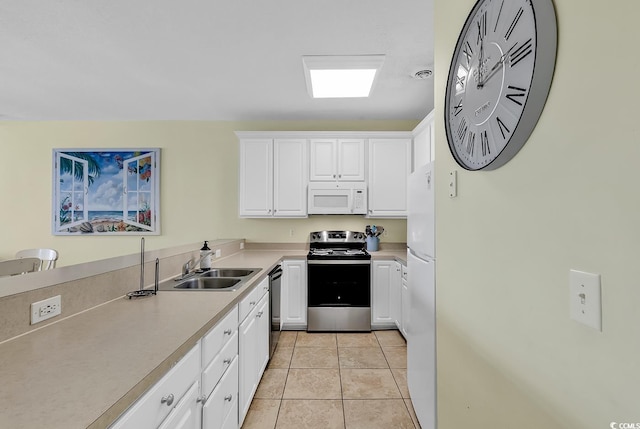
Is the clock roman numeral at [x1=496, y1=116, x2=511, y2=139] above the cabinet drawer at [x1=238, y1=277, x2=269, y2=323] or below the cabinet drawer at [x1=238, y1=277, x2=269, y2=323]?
above

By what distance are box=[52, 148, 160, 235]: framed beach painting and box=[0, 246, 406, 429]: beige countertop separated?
2.89 meters

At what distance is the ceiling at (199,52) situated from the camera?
1.94 meters

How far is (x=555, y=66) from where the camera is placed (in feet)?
2.37

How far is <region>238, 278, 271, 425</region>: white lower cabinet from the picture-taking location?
5.83ft

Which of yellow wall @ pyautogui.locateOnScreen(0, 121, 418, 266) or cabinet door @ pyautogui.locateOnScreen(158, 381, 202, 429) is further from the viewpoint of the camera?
yellow wall @ pyautogui.locateOnScreen(0, 121, 418, 266)

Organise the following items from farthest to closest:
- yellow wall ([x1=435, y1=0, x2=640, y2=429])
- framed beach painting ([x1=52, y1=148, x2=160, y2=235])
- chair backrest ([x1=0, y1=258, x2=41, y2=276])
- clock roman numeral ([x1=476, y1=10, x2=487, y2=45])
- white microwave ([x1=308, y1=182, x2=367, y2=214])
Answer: framed beach painting ([x1=52, y1=148, x2=160, y2=235])
white microwave ([x1=308, y1=182, x2=367, y2=214])
chair backrest ([x1=0, y1=258, x2=41, y2=276])
clock roman numeral ([x1=476, y1=10, x2=487, y2=45])
yellow wall ([x1=435, y1=0, x2=640, y2=429])

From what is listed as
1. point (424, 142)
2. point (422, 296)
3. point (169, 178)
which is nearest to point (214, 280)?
point (422, 296)

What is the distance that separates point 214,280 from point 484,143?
78.2 inches

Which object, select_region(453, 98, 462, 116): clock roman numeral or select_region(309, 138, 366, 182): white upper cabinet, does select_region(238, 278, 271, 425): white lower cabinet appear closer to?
select_region(453, 98, 462, 116): clock roman numeral

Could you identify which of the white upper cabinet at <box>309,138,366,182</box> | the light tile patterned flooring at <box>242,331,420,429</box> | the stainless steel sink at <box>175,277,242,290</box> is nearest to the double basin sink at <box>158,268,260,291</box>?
the stainless steel sink at <box>175,277,242,290</box>

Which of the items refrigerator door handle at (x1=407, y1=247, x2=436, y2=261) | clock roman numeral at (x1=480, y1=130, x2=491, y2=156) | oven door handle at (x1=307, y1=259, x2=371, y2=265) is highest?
clock roman numeral at (x1=480, y1=130, x2=491, y2=156)

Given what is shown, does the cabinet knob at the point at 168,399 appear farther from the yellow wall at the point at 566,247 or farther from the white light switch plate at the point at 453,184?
the white light switch plate at the point at 453,184

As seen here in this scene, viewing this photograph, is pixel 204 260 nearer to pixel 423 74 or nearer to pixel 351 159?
pixel 351 159

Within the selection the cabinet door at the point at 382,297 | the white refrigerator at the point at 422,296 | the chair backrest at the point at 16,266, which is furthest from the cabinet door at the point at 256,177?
the white refrigerator at the point at 422,296
